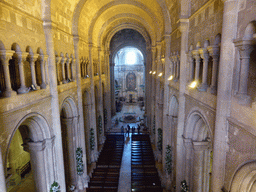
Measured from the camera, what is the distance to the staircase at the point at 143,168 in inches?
472

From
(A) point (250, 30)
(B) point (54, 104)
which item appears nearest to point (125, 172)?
(B) point (54, 104)

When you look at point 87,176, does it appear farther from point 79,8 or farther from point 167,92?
point 79,8

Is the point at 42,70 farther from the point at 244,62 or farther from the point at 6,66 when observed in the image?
the point at 244,62

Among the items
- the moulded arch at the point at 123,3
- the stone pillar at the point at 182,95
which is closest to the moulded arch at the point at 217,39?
the stone pillar at the point at 182,95

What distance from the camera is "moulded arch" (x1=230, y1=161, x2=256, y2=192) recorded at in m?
3.76

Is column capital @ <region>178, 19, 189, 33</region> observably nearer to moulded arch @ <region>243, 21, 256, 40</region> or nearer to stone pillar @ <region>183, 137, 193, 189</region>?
moulded arch @ <region>243, 21, 256, 40</region>

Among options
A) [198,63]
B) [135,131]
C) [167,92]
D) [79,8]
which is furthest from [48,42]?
[135,131]

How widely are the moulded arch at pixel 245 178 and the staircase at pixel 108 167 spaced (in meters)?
9.38

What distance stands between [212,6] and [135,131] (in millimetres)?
19534

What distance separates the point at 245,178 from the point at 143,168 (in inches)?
452

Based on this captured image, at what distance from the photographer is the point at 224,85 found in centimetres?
447

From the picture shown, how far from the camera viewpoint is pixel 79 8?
11477 mm

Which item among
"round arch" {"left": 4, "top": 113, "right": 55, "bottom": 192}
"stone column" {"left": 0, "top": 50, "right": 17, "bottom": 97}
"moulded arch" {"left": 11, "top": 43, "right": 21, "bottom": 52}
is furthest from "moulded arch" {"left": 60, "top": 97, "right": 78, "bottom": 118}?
"stone column" {"left": 0, "top": 50, "right": 17, "bottom": 97}

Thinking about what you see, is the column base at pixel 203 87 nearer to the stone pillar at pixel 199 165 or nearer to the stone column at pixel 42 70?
the stone pillar at pixel 199 165
